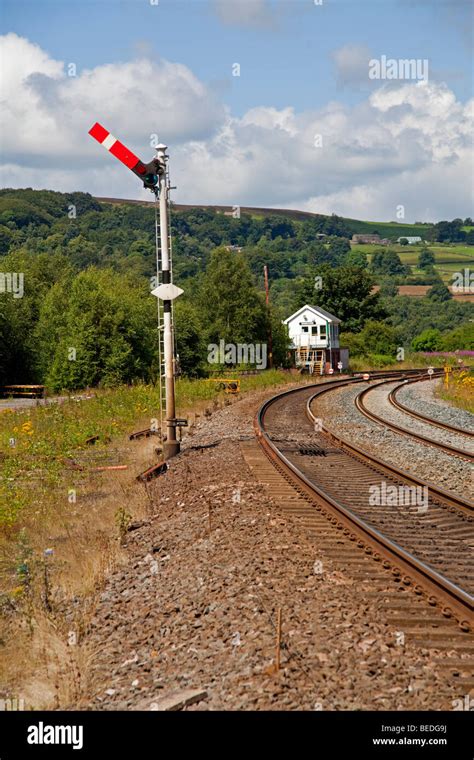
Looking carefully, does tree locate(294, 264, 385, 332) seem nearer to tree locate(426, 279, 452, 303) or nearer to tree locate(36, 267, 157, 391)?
tree locate(36, 267, 157, 391)

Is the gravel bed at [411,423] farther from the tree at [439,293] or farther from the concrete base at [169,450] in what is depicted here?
the tree at [439,293]

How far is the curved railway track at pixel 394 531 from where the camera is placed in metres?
6.41

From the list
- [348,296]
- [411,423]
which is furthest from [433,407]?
[348,296]

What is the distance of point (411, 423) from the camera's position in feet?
73.7

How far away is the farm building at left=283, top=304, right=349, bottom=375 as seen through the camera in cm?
6988

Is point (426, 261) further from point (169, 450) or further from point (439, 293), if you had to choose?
point (169, 450)

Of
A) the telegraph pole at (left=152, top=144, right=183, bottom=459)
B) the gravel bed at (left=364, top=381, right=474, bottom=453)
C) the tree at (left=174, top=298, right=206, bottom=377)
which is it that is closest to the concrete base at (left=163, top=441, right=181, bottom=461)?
the telegraph pole at (left=152, top=144, right=183, bottom=459)

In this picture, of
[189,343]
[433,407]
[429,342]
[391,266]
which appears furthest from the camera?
[391,266]

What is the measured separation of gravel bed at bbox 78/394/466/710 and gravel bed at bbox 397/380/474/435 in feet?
40.0

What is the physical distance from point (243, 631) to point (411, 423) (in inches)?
669

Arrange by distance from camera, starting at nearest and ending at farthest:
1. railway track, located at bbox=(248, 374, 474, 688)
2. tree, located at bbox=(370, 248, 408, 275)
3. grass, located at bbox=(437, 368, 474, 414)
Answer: railway track, located at bbox=(248, 374, 474, 688) → grass, located at bbox=(437, 368, 474, 414) → tree, located at bbox=(370, 248, 408, 275)

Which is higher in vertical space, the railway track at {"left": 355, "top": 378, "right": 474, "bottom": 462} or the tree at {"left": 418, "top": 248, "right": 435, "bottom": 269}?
the tree at {"left": 418, "top": 248, "right": 435, "bottom": 269}

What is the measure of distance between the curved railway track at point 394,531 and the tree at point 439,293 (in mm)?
139679
